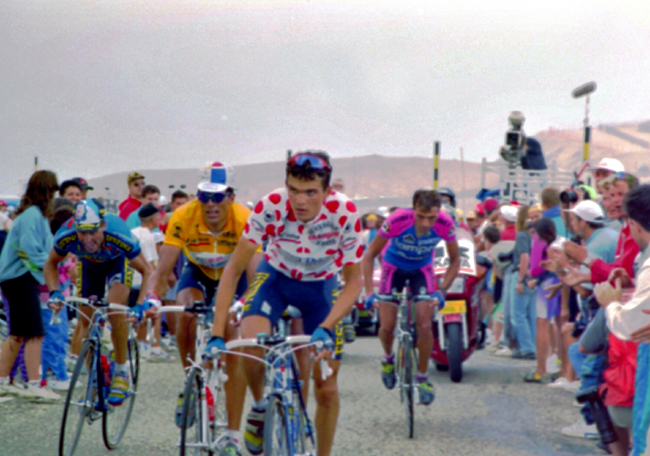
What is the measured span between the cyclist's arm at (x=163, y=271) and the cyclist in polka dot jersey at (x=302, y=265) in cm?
108

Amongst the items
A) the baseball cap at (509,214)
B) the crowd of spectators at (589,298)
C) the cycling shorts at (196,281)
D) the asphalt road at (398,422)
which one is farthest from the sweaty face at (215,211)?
A: the baseball cap at (509,214)

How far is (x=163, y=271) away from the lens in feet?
19.1

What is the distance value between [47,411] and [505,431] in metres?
4.22

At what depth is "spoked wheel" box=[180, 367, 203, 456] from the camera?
14.3 ft

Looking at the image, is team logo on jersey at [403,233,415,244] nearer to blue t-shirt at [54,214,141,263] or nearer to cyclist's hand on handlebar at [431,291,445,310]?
cyclist's hand on handlebar at [431,291,445,310]

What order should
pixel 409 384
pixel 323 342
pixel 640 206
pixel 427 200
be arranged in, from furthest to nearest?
pixel 427 200 < pixel 409 384 < pixel 640 206 < pixel 323 342

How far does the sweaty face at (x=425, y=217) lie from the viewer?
7.39m

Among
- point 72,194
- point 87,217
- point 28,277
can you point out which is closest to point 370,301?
point 87,217

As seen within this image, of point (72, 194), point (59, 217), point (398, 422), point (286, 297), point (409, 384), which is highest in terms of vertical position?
point (72, 194)

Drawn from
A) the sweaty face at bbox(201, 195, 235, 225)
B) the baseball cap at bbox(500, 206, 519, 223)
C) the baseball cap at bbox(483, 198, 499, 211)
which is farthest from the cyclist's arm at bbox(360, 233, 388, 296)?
the baseball cap at bbox(483, 198, 499, 211)

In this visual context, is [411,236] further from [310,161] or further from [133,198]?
[133,198]

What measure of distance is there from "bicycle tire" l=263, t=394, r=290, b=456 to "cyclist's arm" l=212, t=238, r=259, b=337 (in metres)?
0.58

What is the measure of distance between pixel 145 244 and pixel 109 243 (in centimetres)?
368

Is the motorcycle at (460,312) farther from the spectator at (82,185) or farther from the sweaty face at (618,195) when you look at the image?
the spectator at (82,185)
